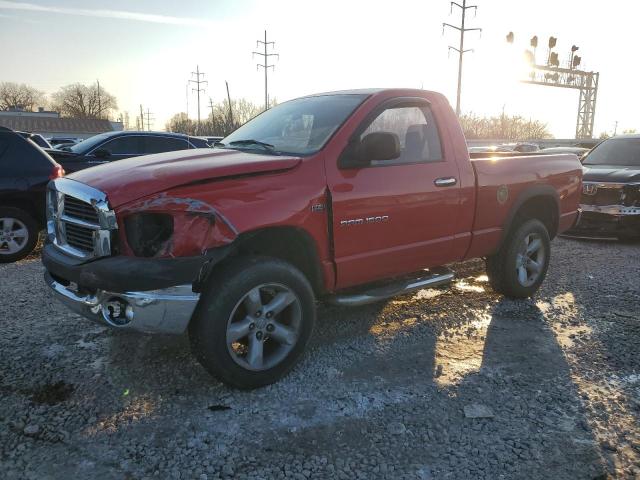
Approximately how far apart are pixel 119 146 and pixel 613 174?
8998 mm

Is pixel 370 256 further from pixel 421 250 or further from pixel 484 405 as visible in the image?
pixel 484 405

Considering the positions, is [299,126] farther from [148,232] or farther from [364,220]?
[148,232]

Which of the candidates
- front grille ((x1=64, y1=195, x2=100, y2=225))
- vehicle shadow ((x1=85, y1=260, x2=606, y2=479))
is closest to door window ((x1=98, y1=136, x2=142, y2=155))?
vehicle shadow ((x1=85, y1=260, x2=606, y2=479))

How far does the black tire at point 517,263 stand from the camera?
5062 mm

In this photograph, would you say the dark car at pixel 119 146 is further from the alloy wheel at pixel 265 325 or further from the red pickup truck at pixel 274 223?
the alloy wheel at pixel 265 325

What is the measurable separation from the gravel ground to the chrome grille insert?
92 cm

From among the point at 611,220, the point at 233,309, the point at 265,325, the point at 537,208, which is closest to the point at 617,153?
the point at 611,220

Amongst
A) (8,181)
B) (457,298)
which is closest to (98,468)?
(457,298)

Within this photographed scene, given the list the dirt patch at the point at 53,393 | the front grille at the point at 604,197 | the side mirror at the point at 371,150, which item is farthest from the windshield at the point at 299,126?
the front grille at the point at 604,197

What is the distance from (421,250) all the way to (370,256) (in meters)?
0.58

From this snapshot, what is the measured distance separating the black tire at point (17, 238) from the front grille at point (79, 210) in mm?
4172

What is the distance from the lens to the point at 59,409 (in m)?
3.11

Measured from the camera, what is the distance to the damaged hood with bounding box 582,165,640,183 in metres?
8.27

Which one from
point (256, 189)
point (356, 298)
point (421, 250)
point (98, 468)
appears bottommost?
point (98, 468)
